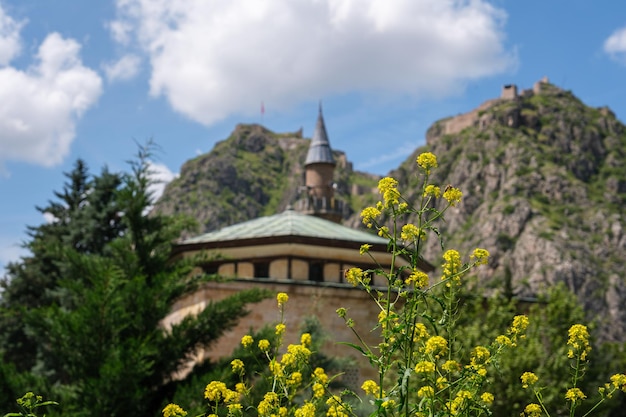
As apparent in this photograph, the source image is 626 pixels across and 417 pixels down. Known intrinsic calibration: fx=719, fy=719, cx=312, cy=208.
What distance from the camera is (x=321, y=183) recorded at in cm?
3422

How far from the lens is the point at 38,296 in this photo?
24.3 metres

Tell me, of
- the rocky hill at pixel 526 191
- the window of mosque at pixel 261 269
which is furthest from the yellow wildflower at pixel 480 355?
the rocky hill at pixel 526 191

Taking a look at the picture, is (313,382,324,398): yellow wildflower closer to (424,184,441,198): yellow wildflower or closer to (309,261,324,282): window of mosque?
(424,184,441,198): yellow wildflower

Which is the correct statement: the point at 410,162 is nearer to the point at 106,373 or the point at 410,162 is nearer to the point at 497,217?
the point at 497,217

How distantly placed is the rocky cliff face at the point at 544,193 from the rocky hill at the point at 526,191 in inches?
5.9

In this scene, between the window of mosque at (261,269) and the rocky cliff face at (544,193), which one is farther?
the rocky cliff face at (544,193)


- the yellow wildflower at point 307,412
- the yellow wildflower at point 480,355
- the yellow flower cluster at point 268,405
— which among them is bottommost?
the yellow wildflower at point 307,412

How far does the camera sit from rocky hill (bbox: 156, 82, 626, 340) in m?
91.9

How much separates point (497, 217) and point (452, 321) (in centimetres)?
9950

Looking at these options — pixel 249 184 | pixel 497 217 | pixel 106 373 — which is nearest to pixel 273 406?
pixel 106 373

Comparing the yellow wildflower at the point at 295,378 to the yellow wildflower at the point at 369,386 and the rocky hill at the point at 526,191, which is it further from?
the rocky hill at the point at 526,191

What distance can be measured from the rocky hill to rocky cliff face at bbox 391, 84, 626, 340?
0.49 feet

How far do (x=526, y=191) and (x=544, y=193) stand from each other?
250 centimetres

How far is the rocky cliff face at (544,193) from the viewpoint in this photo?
9100 centimetres
